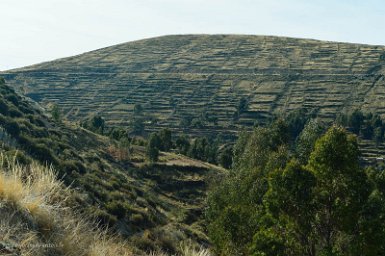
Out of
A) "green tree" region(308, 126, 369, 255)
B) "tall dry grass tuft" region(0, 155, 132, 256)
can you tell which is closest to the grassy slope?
"green tree" region(308, 126, 369, 255)

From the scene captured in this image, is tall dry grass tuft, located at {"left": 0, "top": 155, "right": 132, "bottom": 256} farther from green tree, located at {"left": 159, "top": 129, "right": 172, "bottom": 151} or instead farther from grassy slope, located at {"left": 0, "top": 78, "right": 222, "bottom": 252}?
green tree, located at {"left": 159, "top": 129, "right": 172, "bottom": 151}

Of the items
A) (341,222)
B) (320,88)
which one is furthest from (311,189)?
Answer: (320,88)

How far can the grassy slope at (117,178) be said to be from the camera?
25.4 meters

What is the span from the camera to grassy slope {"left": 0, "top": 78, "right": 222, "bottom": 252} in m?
25.4

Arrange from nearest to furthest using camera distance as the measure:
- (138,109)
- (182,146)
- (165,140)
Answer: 1. (165,140)
2. (182,146)
3. (138,109)

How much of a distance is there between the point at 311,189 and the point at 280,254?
13.1ft

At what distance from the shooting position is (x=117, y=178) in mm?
49156

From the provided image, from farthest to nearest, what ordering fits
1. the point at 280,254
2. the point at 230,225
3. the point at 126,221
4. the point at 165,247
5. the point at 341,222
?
the point at 230,225 → the point at 126,221 → the point at 280,254 → the point at 341,222 → the point at 165,247

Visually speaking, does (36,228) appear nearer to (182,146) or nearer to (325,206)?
(325,206)

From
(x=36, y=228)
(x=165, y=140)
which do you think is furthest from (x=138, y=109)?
(x=36, y=228)

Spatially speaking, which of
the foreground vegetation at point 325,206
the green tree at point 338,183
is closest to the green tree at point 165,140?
the foreground vegetation at point 325,206

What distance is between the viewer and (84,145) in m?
70.9

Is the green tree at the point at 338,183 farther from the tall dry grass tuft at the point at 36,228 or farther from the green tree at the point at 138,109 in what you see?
the green tree at the point at 138,109

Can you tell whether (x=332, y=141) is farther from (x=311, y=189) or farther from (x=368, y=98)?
(x=368, y=98)
